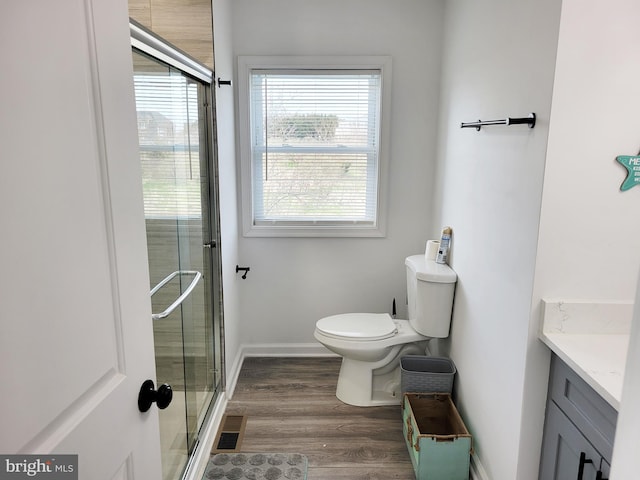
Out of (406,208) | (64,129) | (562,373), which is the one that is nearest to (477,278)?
(562,373)

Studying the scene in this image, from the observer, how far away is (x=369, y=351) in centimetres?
242

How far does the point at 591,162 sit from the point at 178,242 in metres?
1.57

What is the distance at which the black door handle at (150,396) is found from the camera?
94cm

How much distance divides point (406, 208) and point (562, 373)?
5.45 ft

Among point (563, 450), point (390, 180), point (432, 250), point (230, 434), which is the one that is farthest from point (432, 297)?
point (230, 434)

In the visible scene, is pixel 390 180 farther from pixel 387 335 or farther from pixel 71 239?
pixel 71 239

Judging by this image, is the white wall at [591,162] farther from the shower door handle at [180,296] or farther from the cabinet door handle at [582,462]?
the shower door handle at [180,296]

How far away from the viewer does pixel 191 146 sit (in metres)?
1.99

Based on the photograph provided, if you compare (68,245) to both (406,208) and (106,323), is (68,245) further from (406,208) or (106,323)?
(406,208)

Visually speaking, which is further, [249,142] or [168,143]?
[249,142]

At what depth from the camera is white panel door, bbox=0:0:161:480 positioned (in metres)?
0.58

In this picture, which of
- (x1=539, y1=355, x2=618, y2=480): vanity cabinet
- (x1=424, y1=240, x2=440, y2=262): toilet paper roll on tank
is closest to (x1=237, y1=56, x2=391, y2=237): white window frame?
(x1=424, y1=240, x2=440, y2=262): toilet paper roll on tank

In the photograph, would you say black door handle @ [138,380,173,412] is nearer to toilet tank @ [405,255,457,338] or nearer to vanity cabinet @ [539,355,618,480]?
vanity cabinet @ [539,355,618,480]

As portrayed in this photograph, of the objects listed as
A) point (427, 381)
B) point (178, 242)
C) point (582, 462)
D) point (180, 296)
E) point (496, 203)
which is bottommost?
point (427, 381)
